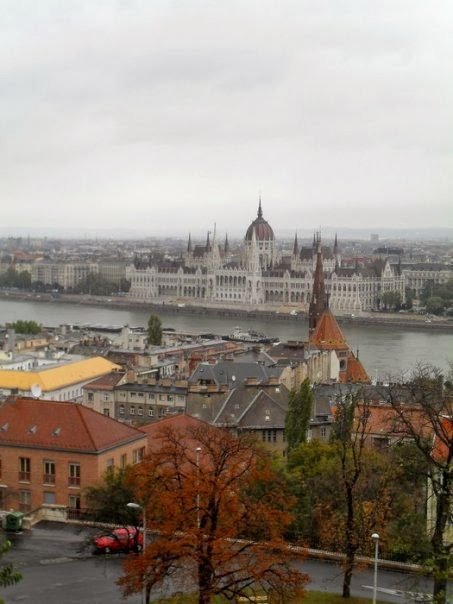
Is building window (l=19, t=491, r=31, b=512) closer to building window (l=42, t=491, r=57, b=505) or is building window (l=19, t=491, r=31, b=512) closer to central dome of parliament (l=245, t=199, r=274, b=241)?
building window (l=42, t=491, r=57, b=505)

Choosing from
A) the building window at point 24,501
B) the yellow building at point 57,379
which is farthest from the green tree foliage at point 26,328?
→ the building window at point 24,501

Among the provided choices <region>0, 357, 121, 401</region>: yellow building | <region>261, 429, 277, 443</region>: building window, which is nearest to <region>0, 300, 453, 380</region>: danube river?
<region>0, 357, 121, 401</region>: yellow building

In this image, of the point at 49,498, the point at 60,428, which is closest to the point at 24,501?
the point at 49,498

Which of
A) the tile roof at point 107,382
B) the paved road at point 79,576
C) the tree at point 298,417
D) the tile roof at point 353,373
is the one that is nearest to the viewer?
the paved road at point 79,576

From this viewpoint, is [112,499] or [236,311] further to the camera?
[236,311]

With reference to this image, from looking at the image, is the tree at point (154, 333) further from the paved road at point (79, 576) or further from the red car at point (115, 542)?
the red car at point (115, 542)

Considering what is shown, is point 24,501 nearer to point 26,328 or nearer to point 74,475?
point 74,475

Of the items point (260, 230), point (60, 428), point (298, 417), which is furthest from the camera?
point (260, 230)
